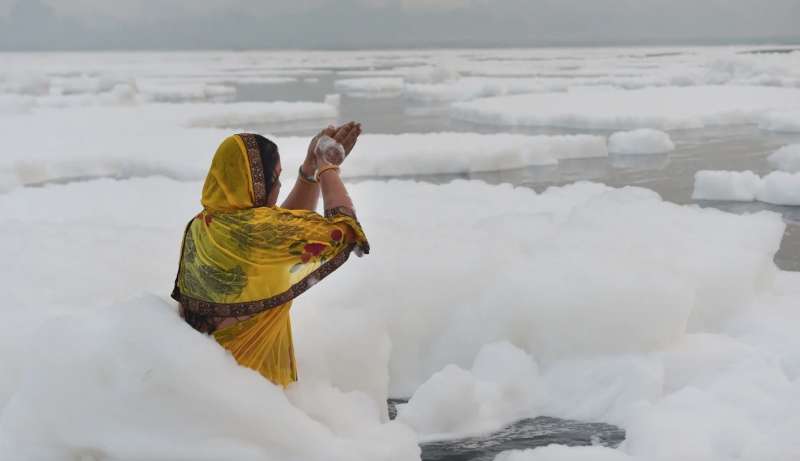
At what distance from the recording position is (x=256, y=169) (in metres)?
2.26

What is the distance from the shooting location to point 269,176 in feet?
7.52

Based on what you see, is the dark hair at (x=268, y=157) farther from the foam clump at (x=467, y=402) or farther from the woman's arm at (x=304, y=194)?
the foam clump at (x=467, y=402)

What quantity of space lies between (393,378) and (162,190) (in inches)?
158

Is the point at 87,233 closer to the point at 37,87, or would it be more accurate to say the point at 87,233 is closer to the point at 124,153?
the point at 124,153

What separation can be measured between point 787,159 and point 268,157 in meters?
8.96

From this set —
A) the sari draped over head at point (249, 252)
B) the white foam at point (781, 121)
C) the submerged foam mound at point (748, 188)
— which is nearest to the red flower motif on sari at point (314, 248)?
the sari draped over head at point (249, 252)

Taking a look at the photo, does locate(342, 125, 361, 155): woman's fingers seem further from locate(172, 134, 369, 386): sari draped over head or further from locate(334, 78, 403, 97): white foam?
locate(334, 78, 403, 97): white foam

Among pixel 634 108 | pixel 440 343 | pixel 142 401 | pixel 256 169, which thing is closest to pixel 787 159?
pixel 634 108

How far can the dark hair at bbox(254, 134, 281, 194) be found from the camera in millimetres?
2262

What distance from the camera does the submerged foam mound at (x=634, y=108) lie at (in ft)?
48.4

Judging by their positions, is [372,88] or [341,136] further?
[372,88]

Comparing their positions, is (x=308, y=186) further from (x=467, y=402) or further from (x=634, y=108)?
(x=634, y=108)

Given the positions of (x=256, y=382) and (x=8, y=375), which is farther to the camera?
(x=8, y=375)

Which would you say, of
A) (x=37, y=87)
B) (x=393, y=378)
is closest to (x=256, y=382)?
(x=393, y=378)
